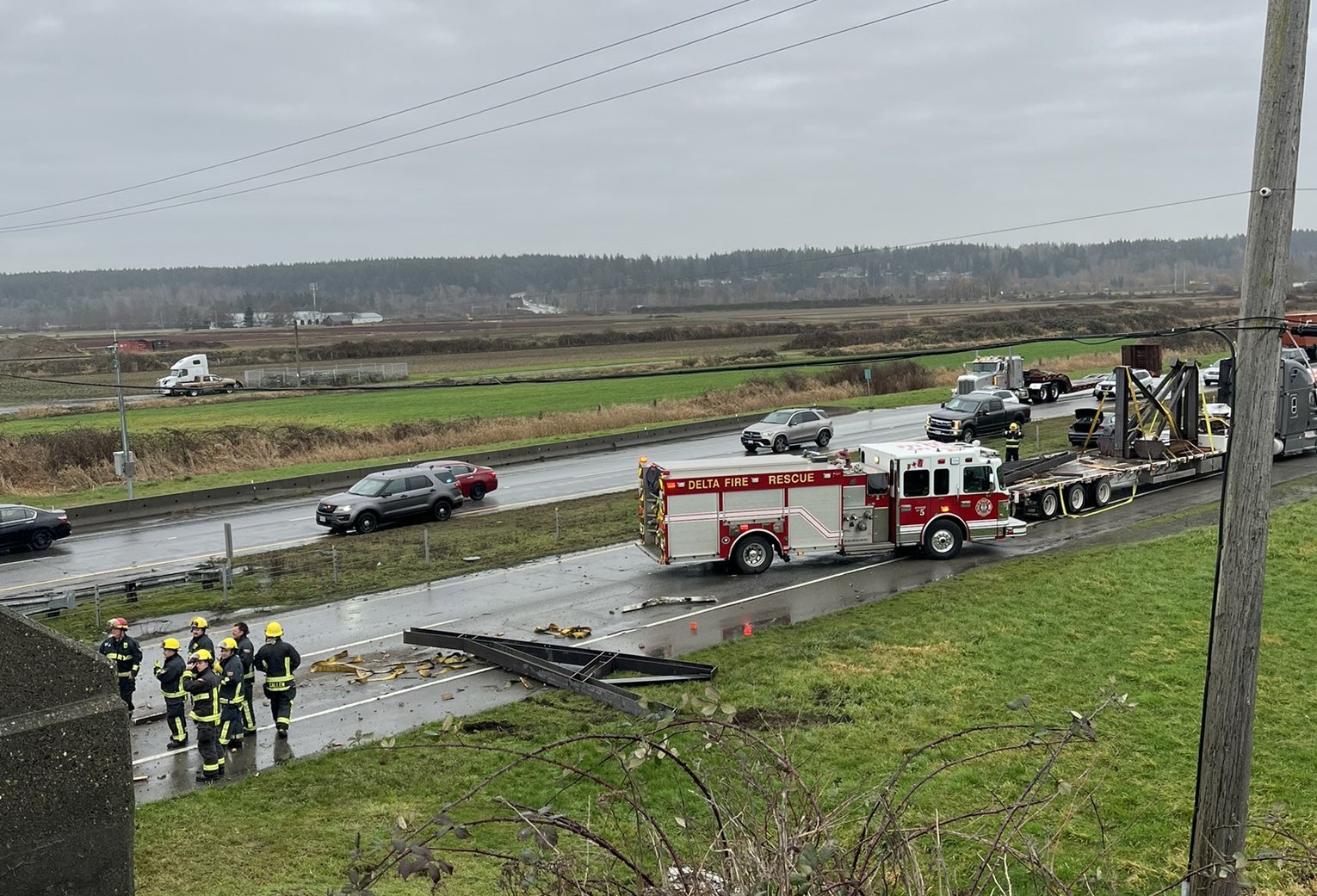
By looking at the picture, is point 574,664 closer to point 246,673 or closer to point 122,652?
point 246,673

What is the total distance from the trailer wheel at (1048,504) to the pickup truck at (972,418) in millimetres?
11180

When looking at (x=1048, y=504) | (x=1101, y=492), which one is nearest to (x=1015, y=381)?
(x=1101, y=492)

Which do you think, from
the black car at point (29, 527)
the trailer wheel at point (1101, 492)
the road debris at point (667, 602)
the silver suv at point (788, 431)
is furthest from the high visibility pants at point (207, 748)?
the silver suv at point (788, 431)

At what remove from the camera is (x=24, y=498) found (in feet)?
116

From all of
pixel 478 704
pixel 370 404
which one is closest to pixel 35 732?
pixel 478 704

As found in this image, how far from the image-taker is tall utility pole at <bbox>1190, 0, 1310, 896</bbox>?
23.9 ft

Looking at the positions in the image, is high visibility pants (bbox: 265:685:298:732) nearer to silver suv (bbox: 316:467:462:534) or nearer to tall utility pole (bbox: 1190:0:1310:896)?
tall utility pole (bbox: 1190:0:1310:896)

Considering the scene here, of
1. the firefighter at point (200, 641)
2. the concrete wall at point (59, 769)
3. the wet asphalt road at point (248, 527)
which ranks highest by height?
the concrete wall at point (59, 769)

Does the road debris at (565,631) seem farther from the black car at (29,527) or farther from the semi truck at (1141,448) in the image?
the black car at (29,527)

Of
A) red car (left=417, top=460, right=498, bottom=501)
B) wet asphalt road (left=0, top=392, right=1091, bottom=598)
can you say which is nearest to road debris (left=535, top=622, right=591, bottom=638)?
wet asphalt road (left=0, top=392, right=1091, bottom=598)

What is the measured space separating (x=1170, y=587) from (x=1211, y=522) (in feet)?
20.6

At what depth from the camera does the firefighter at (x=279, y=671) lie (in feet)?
47.1

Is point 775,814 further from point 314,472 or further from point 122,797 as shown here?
point 314,472

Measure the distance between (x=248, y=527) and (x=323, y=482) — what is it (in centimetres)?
656
